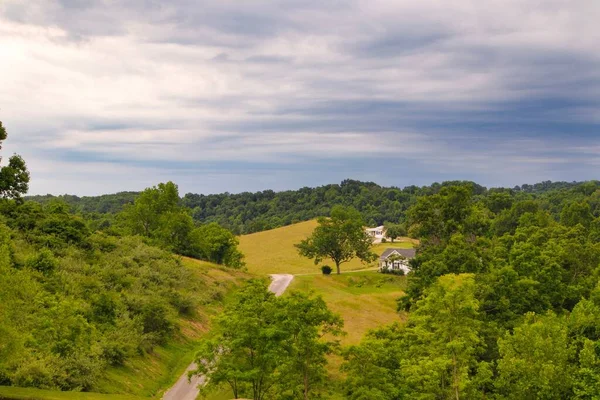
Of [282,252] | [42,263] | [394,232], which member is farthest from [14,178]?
[394,232]

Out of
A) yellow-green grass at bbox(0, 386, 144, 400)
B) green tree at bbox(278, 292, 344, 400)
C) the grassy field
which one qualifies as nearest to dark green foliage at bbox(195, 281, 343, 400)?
green tree at bbox(278, 292, 344, 400)

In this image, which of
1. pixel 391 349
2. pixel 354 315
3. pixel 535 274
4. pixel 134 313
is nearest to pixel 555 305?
pixel 535 274

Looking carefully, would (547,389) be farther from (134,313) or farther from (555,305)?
(134,313)

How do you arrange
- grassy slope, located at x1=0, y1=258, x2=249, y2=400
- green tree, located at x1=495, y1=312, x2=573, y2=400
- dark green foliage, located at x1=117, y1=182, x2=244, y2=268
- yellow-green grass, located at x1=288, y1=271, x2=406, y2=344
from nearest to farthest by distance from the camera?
grassy slope, located at x1=0, y1=258, x2=249, y2=400, green tree, located at x1=495, y1=312, x2=573, y2=400, yellow-green grass, located at x1=288, y1=271, x2=406, y2=344, dark green foliage, located at x1=117, y1=182, x2=244, y2=268

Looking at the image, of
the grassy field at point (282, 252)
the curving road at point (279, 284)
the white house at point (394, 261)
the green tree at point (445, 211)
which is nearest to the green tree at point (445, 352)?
the green tree at point (445, 211)

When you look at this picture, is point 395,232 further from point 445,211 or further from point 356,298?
point 445,211

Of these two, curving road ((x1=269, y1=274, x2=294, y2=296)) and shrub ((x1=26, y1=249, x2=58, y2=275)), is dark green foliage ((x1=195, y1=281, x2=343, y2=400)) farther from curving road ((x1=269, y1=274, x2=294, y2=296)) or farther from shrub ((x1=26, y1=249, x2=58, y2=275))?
curving road ((x1=269, y1=274, x2=294, y2=296))
